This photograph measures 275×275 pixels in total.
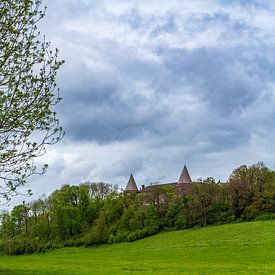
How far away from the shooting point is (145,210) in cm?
8625

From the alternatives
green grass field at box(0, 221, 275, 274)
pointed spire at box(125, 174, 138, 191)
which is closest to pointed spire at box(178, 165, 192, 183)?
pointed spire at box(125, 174, 138, 191)

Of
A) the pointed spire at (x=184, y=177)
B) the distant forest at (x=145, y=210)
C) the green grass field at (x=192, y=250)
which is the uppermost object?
the pointed spire at (x=184, y=177)

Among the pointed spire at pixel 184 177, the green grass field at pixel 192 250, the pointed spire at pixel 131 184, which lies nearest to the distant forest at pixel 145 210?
the green grass field at pixel 192 250

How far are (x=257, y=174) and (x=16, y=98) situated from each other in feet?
230

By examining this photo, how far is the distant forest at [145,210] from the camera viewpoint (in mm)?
75000

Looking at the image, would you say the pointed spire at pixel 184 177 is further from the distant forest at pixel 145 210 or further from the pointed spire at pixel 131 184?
the distant forest at pixel 145 210

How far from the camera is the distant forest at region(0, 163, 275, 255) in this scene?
75.0 metres

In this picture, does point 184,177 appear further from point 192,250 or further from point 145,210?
point 192,250

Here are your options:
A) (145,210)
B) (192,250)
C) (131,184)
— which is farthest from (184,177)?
(192,250)

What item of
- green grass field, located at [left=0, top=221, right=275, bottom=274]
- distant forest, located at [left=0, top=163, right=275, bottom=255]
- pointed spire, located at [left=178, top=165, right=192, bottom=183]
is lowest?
green grass field, located at [left=0, top=221, right=275, bottom=274]

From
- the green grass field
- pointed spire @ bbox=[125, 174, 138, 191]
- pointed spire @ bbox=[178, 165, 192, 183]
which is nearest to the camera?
the green grass field

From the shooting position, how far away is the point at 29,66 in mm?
11070

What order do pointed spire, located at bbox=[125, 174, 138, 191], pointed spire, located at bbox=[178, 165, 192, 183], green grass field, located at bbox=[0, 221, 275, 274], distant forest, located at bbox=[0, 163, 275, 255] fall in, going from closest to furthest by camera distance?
green grass field, located at bbox=[0, 221, 275, 274], distant forest, located at bbox=[0, 163, 275, 255], pointed spire, located at bbox=[178, 165, 192, 183], pointed spire, located at bbox=[125, 174, 138, 191]

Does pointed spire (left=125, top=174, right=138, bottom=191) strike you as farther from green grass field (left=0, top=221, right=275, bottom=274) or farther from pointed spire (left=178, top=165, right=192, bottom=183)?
green grass field (left=0, top=221, right=275, bottom=274)
